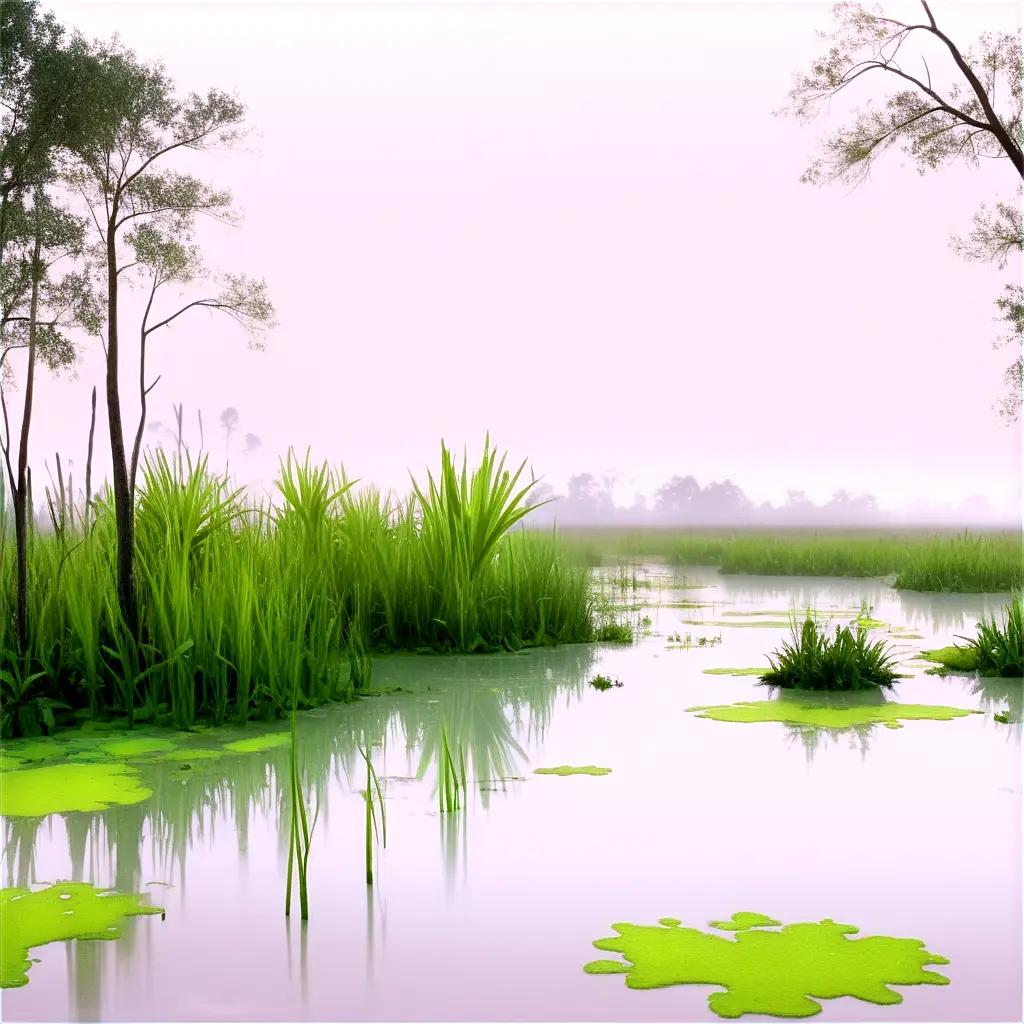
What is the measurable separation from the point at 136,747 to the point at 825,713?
3.75 meters

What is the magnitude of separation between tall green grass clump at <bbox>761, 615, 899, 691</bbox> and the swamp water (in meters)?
→ 1.14

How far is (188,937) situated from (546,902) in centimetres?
102

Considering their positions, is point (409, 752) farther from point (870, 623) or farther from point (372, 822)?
point (870, 623)

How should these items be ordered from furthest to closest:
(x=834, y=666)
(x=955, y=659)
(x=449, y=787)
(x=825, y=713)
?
(x=955, y=659), (x=834, y=666), (x=825, y=713), (x=449, y=787)

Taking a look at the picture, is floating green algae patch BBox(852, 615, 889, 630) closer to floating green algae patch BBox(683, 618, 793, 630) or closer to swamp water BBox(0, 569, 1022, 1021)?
floating green algae patch BBox(683, 618, 793, 630)

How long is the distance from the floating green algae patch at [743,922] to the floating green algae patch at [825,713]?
3104 mm

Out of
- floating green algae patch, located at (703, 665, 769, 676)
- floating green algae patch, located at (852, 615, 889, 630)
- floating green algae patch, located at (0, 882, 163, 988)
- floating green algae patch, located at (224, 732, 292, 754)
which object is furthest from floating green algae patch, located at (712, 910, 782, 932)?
floating green algae patch, located at (852, 615, 889, 630)

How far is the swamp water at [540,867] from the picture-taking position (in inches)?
110

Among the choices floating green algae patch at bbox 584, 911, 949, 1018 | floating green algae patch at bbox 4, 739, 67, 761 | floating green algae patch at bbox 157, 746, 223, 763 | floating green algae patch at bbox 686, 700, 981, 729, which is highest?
floating green algae patch at bbox 4, 739, 67, 761

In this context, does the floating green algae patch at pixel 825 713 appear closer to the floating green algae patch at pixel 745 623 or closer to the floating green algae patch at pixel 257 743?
the floating green algae patch at pixel 257 743

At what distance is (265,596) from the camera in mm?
6668

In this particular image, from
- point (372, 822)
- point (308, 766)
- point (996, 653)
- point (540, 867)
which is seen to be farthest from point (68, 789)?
point (996, 653)

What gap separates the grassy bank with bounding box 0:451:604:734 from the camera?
6051mm

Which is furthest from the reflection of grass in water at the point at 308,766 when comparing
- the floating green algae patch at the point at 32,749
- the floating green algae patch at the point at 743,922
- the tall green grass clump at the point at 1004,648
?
the tall green grass clump at the point at 1004,648
